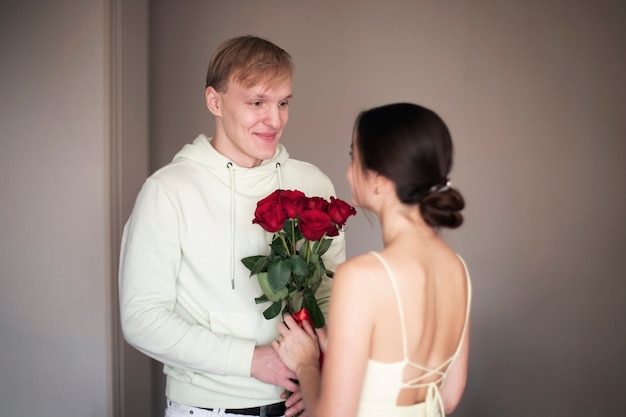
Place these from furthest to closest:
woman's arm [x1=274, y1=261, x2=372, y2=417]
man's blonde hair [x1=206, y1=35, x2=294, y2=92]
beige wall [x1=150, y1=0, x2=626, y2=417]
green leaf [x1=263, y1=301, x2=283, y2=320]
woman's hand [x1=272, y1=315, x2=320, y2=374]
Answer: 1. beige wall [x1=150, y1=0, x2=626, y2=417]
2. man's blonde hair [x1=206, y1=35, x2=294, y2=92]
3. green leaf [x1=263, y1=301, x2=283, y2=320]
4. woman's hand [x1=272, y1=315, x2=320, y2=374]
5. woman's arm [x1=274, y1=261, x2=372, y2=417]

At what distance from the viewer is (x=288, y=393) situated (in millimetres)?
A: 1829

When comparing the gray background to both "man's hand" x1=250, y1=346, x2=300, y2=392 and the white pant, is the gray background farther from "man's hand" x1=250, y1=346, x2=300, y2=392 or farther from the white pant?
"man's hand" x1=250, y1=346, x2=300, y2=392

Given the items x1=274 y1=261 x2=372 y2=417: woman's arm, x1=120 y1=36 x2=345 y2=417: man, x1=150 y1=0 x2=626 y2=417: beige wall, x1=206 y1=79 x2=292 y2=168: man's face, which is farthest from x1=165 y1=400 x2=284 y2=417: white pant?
x1=150 y1=0 x2=626 y2=417: beige wall

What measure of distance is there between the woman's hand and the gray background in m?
1.44

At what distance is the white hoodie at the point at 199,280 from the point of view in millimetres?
1757

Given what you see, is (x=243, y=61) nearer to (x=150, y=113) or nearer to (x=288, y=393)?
(x=288, y=393)

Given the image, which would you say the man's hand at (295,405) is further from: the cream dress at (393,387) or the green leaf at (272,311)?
the cream dress at (393,387)

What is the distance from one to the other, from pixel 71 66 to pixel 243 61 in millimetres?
1300

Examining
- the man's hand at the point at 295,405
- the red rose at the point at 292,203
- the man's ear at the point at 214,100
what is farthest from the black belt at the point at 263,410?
the man's ear at the point at 214,100

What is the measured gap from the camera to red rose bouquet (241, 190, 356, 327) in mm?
1681

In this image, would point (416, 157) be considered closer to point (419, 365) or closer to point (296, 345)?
point (419, 365)

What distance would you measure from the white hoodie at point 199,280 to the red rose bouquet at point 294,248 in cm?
12

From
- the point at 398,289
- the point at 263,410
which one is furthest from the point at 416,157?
the point at 263,410

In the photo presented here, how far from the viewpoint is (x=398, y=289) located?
139 cm
